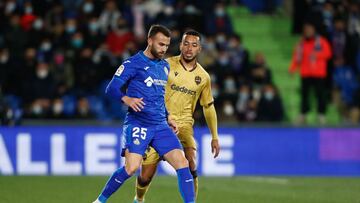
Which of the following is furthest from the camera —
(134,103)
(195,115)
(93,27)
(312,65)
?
(93,27)

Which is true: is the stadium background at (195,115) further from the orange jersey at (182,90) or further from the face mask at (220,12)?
the orange jersey at (182,90)

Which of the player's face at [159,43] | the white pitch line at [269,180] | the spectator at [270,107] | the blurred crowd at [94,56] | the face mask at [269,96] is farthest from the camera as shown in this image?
the face mask at [269,96]

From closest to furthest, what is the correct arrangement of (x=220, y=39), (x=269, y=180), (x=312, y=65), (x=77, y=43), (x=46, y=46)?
(x=269, y=180)
(x=312, y=65)
(x=46, y=46)
(x=77, y=43)
(x=220, y=39)

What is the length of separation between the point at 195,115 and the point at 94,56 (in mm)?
2600

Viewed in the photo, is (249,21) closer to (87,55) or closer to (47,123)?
(87,55)

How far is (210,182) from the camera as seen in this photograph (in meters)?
15.9

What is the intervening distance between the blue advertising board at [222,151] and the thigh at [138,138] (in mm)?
7375

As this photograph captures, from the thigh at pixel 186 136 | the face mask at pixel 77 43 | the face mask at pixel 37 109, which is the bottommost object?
the face mask at pixel 37 109

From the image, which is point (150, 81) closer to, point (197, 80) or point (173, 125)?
point (173, 125)

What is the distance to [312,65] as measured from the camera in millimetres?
19422

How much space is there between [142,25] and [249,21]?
3759mm

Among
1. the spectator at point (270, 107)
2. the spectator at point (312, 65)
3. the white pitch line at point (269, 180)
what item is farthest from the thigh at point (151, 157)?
the spectator at point (270, 107)

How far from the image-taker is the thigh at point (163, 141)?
10.2 metres

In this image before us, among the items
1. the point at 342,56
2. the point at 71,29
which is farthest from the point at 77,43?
the point at 342,56
